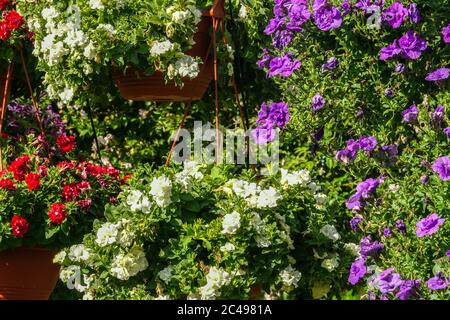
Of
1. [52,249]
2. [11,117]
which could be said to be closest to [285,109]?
[52,249]

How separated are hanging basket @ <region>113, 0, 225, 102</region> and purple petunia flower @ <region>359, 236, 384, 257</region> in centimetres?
91

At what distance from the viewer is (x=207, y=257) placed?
3340 mm

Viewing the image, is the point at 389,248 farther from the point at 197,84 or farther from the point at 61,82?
the point at 61,82

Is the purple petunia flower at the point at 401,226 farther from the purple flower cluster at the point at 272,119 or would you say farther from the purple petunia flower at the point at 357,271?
the purple flower cluster at the point at 272,119

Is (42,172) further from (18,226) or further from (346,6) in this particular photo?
(346,6)

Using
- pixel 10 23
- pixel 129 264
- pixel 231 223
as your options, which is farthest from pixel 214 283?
pixel 10 23

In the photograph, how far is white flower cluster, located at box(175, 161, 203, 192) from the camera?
3379mm

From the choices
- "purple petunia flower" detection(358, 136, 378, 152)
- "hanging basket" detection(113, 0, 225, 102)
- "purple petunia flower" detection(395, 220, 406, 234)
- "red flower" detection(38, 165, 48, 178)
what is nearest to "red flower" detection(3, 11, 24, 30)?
"hanging basket" detection(113, 0, 225, 102)

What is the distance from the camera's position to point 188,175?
3443 millimetres

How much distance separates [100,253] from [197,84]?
842 millimetres

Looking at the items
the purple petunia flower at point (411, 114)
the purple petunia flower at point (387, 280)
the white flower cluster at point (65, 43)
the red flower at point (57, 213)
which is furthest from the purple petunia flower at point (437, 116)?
the red flower at point (57, 213)

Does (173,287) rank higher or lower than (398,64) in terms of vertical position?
lower

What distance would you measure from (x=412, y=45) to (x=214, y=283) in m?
0.99

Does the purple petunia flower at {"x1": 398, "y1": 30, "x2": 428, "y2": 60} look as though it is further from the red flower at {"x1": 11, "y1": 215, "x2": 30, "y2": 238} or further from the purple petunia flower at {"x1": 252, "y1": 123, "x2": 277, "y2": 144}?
the red flower at {"x1": 11, "y1": 215, "x2": 30, "y2": 238}
